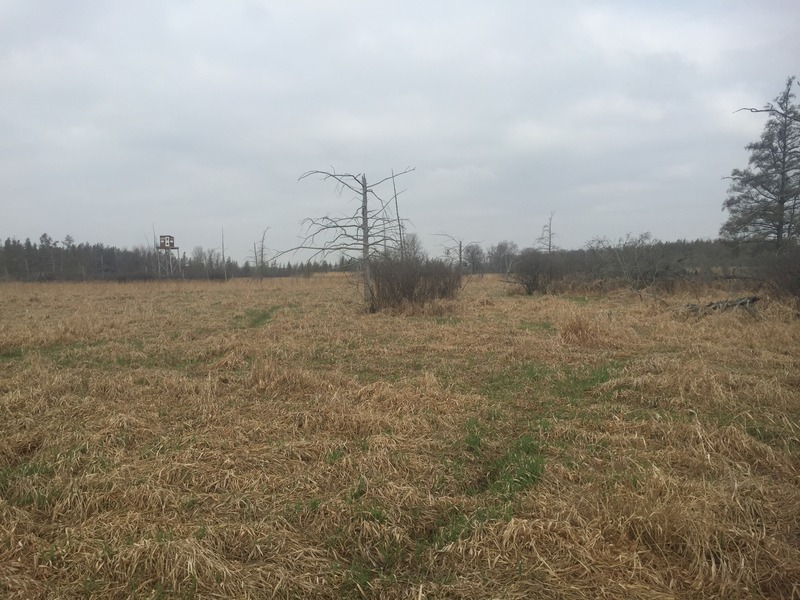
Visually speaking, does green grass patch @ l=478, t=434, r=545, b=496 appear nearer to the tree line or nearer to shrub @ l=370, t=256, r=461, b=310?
shrub @ l=370, t=256, r=461, b=310

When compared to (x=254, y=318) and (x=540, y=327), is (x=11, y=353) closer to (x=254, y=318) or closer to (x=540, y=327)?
(x=254, y=318)

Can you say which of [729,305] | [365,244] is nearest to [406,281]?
[365,244]

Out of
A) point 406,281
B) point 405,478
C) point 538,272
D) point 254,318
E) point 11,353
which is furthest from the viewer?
point 538,272

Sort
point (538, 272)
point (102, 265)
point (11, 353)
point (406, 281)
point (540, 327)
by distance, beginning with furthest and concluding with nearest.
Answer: point (102, 265), point (538, 272), point (406, 281), point (540, 327), point (11, 353)

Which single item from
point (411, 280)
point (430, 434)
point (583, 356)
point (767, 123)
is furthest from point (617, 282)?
point (430, 434)

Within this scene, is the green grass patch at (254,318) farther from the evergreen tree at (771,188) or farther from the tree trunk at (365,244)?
the evergreen tree at (771,188)

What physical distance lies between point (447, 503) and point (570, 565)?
946 mm

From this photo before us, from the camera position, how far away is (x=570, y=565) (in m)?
2.67

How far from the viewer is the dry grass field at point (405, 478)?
265 cm

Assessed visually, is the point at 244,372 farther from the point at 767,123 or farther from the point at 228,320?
the point at 767,123

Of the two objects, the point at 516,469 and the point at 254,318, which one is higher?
the point at 254,318

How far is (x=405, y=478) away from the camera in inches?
149

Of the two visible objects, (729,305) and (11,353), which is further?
(729,305)

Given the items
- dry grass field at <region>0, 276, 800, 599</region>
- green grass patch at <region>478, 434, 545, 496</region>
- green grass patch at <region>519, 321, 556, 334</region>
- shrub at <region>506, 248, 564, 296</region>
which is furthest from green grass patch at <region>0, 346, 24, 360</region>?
shrub at <region>506, 248, 564, 296</region>
